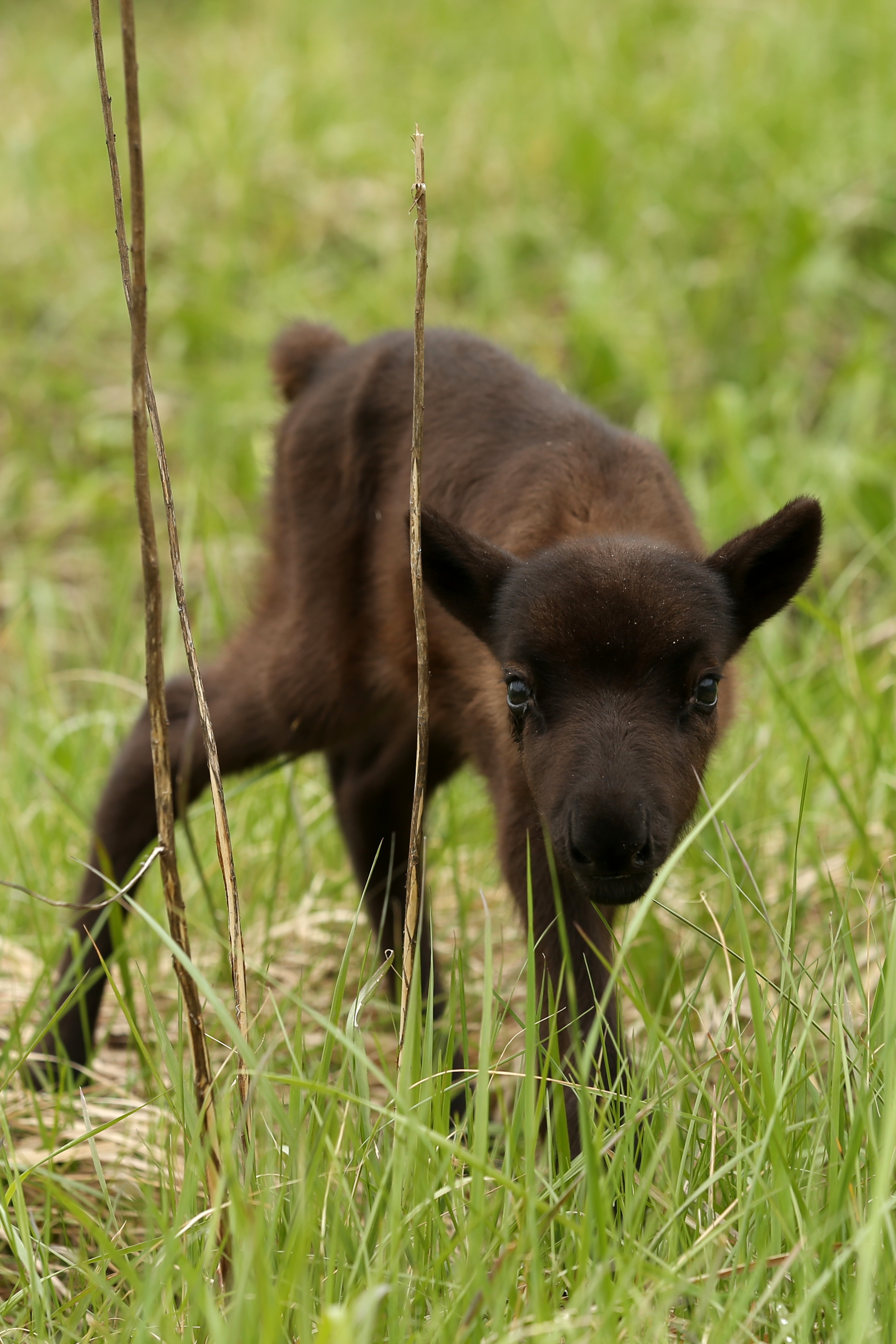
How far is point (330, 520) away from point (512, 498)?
0.68 meters

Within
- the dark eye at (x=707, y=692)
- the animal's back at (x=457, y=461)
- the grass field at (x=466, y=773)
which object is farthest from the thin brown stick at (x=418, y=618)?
the animal's back at (x=457, y=461)

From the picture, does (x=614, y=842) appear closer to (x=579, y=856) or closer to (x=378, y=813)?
(x=579, y=856)

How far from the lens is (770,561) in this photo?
353 cm

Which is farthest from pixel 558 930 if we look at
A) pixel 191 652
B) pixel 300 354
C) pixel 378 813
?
pixel 300 354

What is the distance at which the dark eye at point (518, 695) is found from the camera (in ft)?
11.0

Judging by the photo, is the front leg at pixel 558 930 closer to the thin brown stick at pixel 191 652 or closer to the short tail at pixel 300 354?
the thin brown stick at pixel 191 652

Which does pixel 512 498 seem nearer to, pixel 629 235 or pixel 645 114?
pixel 629 235

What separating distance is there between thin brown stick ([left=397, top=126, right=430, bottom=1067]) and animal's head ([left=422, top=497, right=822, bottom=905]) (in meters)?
0.27

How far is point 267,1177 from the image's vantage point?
9.32 feet

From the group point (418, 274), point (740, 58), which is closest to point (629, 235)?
point (740, 58)

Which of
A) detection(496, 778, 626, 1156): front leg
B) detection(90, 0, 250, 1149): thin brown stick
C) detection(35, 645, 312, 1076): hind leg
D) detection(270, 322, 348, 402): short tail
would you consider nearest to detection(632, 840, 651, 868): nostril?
detection(496, 778, 626, 1156): front leg

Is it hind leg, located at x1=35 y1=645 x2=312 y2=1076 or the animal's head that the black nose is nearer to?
the animal's head

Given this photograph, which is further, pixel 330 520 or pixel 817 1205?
pixel 330 520

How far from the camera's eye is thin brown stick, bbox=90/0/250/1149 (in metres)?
2.83
